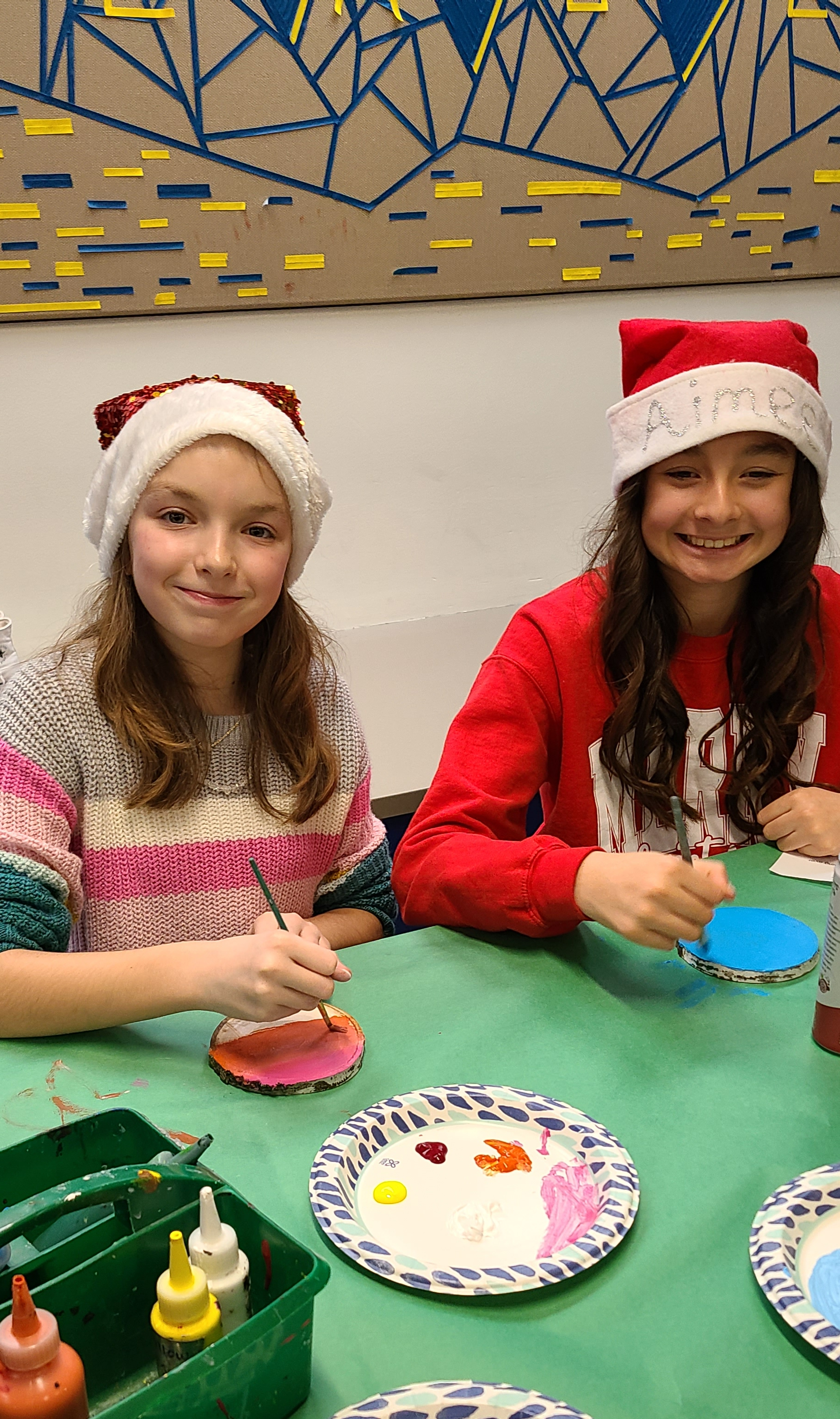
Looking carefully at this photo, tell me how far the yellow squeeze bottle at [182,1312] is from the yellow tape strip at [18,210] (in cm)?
180

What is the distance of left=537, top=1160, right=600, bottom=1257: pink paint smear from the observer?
0.68m

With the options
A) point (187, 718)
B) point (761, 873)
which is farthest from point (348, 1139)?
point (761, 873)

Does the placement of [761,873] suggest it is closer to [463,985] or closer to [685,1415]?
[463,985]

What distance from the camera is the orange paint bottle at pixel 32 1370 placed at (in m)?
0.47

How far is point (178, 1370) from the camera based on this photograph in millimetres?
490


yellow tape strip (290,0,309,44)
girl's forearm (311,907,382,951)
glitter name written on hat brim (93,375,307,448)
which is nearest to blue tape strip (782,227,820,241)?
yellow tape strip (290,0,309,44)

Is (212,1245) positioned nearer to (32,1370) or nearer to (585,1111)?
(32,1370)

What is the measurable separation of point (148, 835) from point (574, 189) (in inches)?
70.6

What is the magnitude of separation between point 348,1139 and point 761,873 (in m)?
0.62

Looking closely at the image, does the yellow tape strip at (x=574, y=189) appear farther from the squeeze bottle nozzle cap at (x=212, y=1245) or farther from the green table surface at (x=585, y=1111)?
the squeeze bottle nozzle cap at (x=212, y=1245)

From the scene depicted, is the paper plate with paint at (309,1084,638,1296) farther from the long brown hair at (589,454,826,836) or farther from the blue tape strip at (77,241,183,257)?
the blue tape strip at (77,241,183,257)

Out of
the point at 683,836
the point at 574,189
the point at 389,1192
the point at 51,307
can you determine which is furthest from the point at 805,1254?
the point at 574,189

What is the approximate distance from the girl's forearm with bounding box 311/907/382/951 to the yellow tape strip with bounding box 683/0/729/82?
202 centimetres

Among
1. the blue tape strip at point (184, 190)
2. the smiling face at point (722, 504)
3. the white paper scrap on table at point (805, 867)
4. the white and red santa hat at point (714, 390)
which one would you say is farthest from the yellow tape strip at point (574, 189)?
the white paper scrap on table at point (805, 867)
